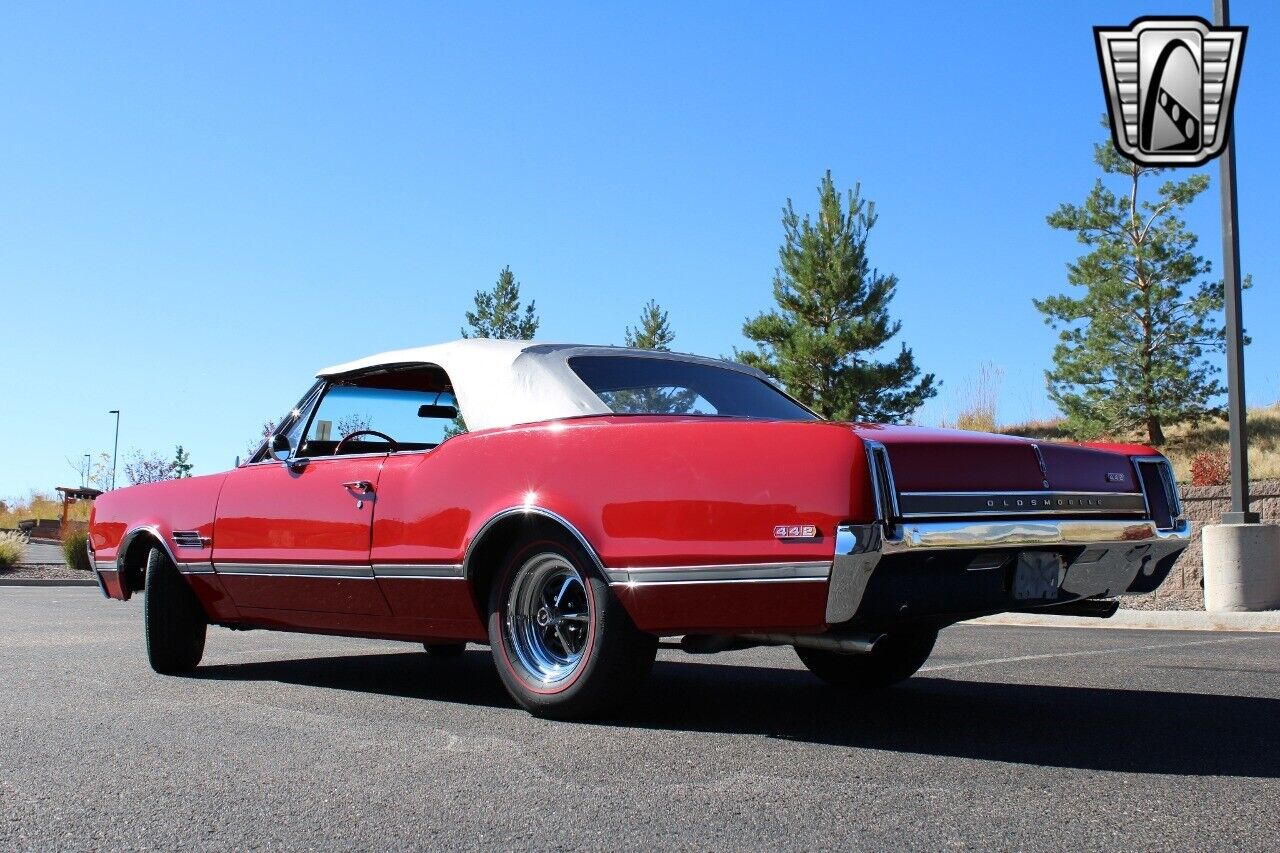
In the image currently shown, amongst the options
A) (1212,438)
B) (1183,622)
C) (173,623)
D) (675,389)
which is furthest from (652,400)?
(1212,438)

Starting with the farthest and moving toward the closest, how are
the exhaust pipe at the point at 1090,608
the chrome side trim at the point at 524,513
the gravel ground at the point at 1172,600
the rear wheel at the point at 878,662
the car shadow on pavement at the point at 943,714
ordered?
the gravel ground at the point at 1172,600
the rear wheel at the point at 878,662
the exhaust pipe at the point at 1090,608
the chrome side trim at the point at 524,513
the car shadow on pavement at the point at 943,714

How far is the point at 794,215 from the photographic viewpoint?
112 ft

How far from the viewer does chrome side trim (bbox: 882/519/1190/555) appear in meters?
3.90

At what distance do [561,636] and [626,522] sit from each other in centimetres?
62

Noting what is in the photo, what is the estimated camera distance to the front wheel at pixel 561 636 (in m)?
4.40

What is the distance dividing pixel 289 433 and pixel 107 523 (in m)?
1.53

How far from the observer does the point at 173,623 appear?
6.40m

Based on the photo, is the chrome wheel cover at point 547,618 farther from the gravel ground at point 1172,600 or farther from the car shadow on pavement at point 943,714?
the gravel ground at point 1172,600

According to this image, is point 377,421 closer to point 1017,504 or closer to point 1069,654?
point 1017,504

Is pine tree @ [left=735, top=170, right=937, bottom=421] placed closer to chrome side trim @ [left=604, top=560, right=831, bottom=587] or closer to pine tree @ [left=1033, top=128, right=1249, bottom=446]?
pine tree @ [left=1033, top=128, right=1249, bottom=446]

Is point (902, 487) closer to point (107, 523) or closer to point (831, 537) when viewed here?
point (831, 537)

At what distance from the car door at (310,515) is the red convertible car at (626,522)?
0.01 metres

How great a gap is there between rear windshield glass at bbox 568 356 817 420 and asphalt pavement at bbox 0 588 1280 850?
1212mm

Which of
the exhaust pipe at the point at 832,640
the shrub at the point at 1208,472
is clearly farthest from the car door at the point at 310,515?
the shrub at the point at 1208,472
